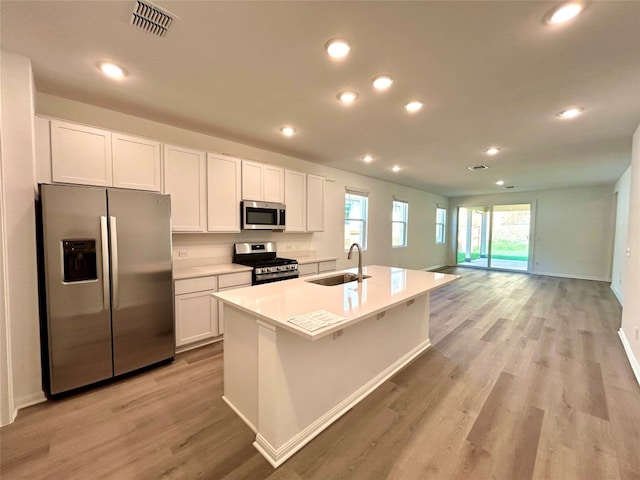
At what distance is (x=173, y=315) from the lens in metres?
2.68

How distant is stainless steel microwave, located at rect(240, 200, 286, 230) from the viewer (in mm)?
3586

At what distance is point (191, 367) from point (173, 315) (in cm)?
55

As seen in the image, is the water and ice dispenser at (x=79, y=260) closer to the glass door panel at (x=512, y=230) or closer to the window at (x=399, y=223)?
the window at (x=399, y=223)

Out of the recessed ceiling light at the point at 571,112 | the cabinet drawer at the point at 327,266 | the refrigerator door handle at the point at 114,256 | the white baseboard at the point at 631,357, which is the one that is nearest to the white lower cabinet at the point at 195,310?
the refrigerator door handle at the point at 114,256

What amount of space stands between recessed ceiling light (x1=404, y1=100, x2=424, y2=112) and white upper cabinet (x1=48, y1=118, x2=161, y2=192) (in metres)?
2.64

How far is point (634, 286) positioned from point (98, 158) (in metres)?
5.58

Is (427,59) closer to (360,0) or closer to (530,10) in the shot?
(530,10)

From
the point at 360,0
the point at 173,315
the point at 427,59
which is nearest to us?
the point at 360,0

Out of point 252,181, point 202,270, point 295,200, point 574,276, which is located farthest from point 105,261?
point 574,276

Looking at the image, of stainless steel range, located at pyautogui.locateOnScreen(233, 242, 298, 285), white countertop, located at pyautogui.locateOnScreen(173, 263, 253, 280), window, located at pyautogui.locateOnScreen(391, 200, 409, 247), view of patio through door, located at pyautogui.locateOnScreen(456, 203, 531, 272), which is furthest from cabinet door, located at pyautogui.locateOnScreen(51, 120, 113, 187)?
view of patio through door, located at pyautogui.locateOnScreen(456, 203, 531, 272)

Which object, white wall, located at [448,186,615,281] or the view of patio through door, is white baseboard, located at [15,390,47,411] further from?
white wall, located at [448,186,615,281]

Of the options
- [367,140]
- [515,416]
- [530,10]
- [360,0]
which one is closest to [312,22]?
[360,0]

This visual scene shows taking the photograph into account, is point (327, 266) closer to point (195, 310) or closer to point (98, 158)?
point (195, 310)

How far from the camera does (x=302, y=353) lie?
1684 millimetres
